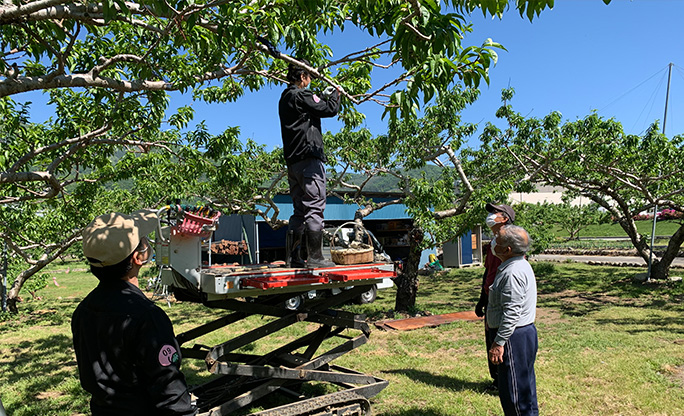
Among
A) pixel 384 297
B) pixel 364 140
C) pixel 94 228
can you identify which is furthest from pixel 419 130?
pixel 94 228

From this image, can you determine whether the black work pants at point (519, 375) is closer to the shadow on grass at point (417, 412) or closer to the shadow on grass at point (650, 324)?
the shadow on grass at point (417, 412)

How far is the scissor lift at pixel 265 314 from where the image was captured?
3986 mm

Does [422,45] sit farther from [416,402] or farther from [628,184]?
[628,184]

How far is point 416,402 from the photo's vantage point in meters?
5.26

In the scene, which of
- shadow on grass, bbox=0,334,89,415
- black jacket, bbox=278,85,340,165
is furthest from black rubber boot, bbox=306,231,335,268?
shadow on grass, bbox=0,334,89,415

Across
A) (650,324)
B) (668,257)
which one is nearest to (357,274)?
(650,324)

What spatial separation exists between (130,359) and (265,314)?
2.79 meters

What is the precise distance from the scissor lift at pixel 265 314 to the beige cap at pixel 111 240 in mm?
1676

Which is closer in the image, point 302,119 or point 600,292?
point 302,119

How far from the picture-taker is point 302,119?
4297 millimetres

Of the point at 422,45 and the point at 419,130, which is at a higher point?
the point at 419,130

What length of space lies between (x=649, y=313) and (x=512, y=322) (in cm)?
878

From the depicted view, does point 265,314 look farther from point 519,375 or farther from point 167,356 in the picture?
point 167,356

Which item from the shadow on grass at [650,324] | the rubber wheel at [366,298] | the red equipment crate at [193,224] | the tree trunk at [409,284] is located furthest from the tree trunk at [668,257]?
the red equipment crate at [193,224]
